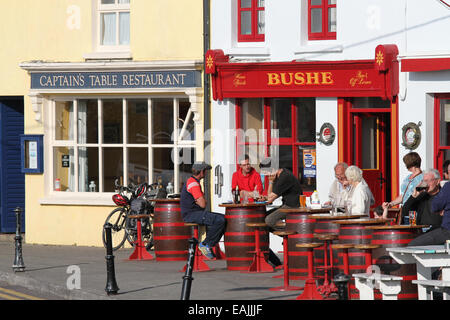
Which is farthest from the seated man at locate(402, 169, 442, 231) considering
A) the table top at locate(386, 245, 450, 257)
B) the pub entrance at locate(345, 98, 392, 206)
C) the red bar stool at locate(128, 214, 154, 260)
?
the red bar stool at locate(128, 214, 154, 260)

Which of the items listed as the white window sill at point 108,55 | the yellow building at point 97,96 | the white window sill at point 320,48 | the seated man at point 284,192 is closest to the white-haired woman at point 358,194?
the seated man at point 284,192

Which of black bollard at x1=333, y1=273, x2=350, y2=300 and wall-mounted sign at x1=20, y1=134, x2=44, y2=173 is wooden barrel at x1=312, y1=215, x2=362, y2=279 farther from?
wall-mounted sign at x1=20, y1=134, x2=44, y2=173

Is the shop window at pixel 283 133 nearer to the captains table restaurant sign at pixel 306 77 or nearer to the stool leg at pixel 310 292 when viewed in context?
the captains table restaurant sign at pixel 306 77

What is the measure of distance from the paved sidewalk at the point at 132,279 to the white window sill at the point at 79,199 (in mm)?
1525

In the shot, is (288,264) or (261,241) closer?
(288,264)

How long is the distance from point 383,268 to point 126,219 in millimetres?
8485

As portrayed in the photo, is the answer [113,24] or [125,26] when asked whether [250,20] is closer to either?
[125,26]

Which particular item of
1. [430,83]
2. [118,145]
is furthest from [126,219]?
[430,83]

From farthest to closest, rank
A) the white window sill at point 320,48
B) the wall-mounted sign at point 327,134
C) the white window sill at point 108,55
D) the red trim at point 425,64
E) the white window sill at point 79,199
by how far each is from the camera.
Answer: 1. the white window sill at point 79,199
2. the white window sill at point 108,55
3. the wall-mounted sign at point 327,134
4. the white window sill at point 320,48
5. the red trim at point 425,64

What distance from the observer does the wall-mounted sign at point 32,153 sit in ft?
70.0

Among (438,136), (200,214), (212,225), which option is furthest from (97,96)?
(438,136)

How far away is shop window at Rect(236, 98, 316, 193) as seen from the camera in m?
19.1
